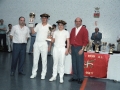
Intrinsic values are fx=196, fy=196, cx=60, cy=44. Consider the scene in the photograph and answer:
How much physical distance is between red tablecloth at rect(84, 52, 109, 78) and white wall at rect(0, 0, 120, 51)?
4.48 m

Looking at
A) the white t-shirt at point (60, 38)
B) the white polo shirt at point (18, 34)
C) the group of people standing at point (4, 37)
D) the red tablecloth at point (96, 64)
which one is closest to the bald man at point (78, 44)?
the white t-shirt at point (60, 38)

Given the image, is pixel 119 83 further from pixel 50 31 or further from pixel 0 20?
pixel 0 20

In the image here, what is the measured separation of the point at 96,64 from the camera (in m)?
5.55

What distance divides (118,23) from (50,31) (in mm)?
5695

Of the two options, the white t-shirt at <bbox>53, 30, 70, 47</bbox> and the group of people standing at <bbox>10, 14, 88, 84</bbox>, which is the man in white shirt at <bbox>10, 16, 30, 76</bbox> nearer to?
the group of people standing at <bbox>10, 14, 88, 84</bbox>

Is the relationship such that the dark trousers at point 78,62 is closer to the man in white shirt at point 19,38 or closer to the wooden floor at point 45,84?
the wooden floor at point 45,84

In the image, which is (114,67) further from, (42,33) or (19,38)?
(19,38)

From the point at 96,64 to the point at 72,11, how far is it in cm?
512

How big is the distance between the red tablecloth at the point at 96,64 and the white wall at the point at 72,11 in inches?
177

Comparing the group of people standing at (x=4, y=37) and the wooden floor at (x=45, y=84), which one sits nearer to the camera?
the wooden floor at (x=45, y=84)

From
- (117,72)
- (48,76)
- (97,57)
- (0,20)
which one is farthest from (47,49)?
(0,20)

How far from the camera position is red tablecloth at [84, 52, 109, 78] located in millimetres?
5469

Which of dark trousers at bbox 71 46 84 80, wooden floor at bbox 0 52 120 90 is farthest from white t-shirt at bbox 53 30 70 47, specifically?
wooden floor at bbox 0 52 120 90

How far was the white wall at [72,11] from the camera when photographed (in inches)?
382
